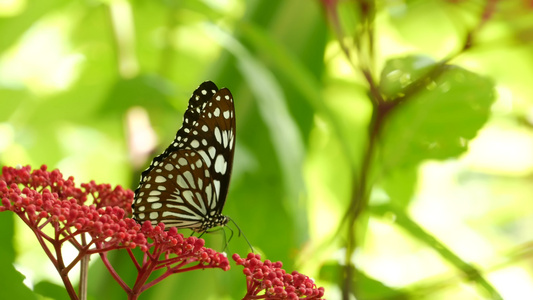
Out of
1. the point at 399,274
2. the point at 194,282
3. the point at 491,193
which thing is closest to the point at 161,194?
the point at 194,282

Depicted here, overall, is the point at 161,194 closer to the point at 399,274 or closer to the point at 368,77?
the point at 368,77

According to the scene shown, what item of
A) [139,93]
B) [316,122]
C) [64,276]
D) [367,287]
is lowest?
[64,276]

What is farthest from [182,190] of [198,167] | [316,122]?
[316,122]

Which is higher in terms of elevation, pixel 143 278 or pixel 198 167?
pixel 198 167

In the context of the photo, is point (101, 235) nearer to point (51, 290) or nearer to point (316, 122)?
point (51, 290)

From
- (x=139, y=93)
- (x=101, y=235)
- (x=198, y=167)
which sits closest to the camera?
(x=101, y=235)

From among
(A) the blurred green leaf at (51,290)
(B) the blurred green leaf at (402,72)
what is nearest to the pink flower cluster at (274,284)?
(A) the blurred green leaf at (51,290)

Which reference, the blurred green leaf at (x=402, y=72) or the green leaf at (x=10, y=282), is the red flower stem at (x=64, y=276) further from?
the blurred green leaf at (x=402, y=72)

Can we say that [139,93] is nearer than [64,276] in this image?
No
